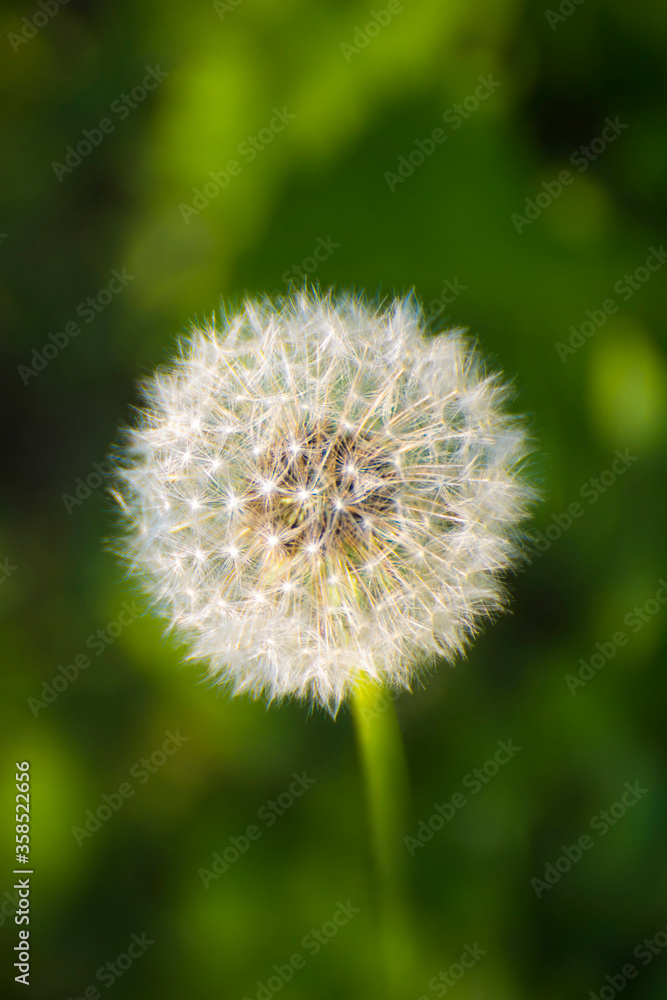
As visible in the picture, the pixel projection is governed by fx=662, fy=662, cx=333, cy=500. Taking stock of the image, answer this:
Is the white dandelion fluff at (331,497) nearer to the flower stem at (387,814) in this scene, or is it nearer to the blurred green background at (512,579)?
the flower stem at (387,814)

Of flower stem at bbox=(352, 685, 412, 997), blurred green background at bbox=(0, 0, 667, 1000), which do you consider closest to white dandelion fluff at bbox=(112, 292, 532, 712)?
flower stem at bbox=(352, 685, 412, 997)

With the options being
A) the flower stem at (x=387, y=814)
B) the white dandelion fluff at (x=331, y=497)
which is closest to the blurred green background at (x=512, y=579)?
the flower stem at (x=387, y=814)

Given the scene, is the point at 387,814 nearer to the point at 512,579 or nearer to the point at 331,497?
the point at 512,579

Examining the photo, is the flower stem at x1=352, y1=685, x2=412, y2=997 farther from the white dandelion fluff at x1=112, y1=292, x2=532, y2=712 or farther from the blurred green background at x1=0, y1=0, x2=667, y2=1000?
the white dandelion fluff at x1=112, y1=292, x2=532, y2=712

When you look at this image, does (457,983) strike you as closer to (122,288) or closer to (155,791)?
(155,791)

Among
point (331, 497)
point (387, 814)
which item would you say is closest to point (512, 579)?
point (387, 814)

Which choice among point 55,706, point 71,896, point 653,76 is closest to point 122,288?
point 55,706
